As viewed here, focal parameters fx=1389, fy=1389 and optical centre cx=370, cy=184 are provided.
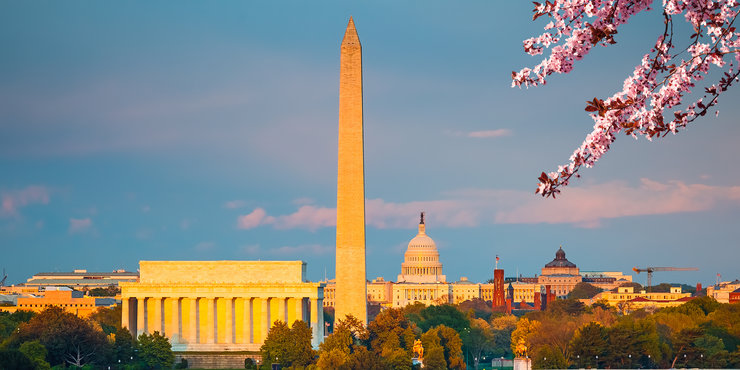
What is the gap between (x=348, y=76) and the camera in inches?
4412

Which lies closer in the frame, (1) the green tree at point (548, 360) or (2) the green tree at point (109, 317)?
(1) the green tree at point (548, 360)

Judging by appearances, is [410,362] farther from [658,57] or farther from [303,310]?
[658,57]

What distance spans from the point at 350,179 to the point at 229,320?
31.9 metres

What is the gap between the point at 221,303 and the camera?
467ft

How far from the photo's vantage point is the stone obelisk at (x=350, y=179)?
112375 millimetres

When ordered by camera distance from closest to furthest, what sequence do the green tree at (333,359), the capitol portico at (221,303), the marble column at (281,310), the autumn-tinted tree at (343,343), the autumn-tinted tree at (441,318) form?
the green tree at (333,359)
the autumn-tinted tree at (343,343)
the marble column at (281,310)
the capitol portico at (221,303)
the autumn-tinted tree at (441,318)

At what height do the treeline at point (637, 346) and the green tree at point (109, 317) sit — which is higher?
the green tree at point (109, 317)

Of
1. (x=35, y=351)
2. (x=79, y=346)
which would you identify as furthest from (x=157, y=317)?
(x=35, y=351)

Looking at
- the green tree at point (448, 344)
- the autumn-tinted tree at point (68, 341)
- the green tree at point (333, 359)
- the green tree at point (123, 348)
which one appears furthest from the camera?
the green tree at point (448, 344)

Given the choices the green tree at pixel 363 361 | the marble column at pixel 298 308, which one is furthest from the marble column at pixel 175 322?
the green tree at pixel 363 361

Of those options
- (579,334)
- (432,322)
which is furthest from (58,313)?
(432,322)

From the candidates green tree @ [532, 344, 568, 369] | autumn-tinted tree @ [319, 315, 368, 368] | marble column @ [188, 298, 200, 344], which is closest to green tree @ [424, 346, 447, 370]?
autumn-tinted tree @ [319, 315, 368, 368]

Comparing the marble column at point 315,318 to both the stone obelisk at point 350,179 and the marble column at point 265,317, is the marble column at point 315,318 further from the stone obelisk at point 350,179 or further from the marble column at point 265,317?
the stone obelisk at point 350,179

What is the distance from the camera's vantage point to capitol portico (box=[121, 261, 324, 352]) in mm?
140250
